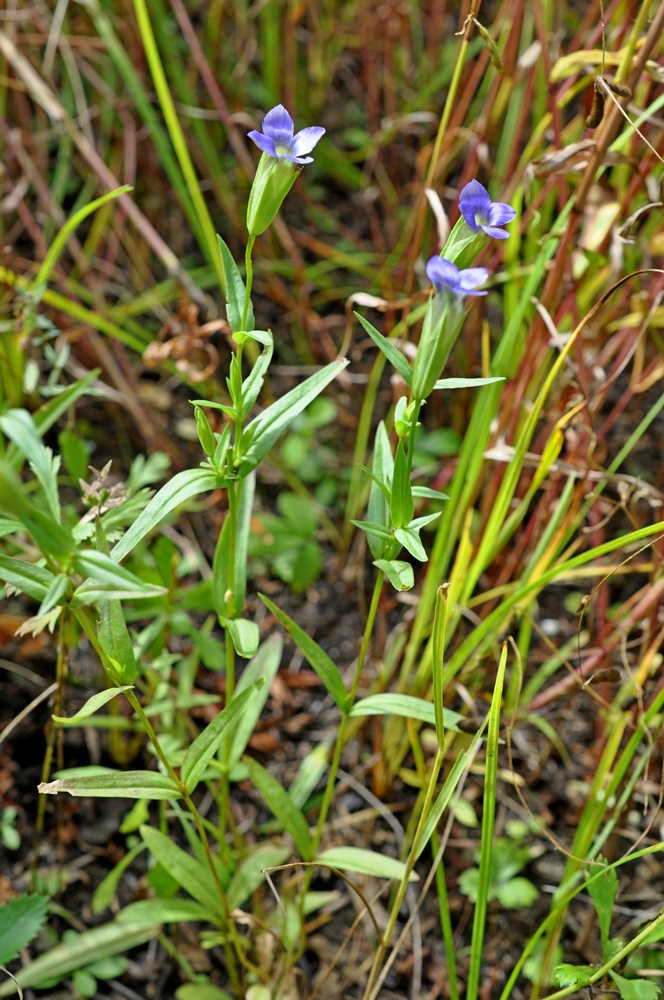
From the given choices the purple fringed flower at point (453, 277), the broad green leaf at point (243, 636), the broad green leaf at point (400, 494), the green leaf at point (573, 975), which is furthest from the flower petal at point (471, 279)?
the green leaf at point (573, 975)

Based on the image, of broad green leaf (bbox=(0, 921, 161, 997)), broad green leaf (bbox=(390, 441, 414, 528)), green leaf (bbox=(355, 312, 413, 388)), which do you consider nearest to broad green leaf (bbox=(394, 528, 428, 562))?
broad green leaf (bbox=(390, 441, 414, 528))

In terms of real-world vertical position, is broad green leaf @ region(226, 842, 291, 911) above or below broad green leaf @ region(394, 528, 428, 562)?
below

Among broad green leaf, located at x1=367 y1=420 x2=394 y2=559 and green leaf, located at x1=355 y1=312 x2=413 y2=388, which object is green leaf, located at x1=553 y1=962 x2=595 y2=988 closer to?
broad green leaf, located at x1=367 y1=420 x2=394 y2=559

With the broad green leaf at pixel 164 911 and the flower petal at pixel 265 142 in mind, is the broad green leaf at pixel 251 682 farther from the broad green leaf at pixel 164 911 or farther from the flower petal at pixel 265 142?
the flower petal at pixel 265 142

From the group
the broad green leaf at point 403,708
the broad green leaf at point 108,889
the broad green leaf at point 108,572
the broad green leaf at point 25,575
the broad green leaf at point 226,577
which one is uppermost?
the broad green leaf at point 108,572

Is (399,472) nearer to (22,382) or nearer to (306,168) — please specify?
(22,382)

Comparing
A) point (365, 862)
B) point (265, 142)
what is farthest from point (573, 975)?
point (265, 142)
